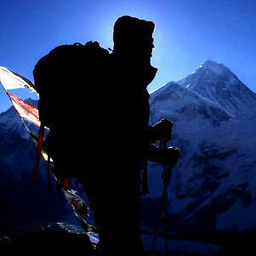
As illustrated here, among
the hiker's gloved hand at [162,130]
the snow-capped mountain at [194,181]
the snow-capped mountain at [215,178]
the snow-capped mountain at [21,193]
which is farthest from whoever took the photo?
the snow-capped mountain at [21,193]

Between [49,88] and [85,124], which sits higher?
[49,88]

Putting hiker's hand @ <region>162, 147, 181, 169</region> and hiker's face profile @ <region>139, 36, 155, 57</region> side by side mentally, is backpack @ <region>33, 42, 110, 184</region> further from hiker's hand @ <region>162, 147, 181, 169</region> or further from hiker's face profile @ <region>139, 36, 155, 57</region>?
hiker's hand @ <region>162, 147, 181, 169</region>

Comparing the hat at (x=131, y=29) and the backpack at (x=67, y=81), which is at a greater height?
the hat at (x=131, y=29)

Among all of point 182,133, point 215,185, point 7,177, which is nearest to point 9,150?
point 7,177

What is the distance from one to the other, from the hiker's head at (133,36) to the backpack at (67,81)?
19cm

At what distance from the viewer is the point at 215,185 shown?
11181 centimetres

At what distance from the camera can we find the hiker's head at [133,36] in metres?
3.31

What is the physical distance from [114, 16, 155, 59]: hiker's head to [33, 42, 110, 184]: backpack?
0.19 metres

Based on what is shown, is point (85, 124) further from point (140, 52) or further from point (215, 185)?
point (215, 185)

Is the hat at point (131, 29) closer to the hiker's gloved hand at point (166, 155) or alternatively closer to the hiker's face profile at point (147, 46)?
the hiker's face profile at point (147, 46)

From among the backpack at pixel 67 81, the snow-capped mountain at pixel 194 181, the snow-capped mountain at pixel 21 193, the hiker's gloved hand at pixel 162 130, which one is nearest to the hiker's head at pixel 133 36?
the backpack at pixel 67 81

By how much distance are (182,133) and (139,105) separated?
153752 millimetres

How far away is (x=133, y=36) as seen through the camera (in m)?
3.31

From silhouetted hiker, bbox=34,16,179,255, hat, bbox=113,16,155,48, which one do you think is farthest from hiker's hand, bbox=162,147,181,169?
hat, bbox=113,16,155,48
